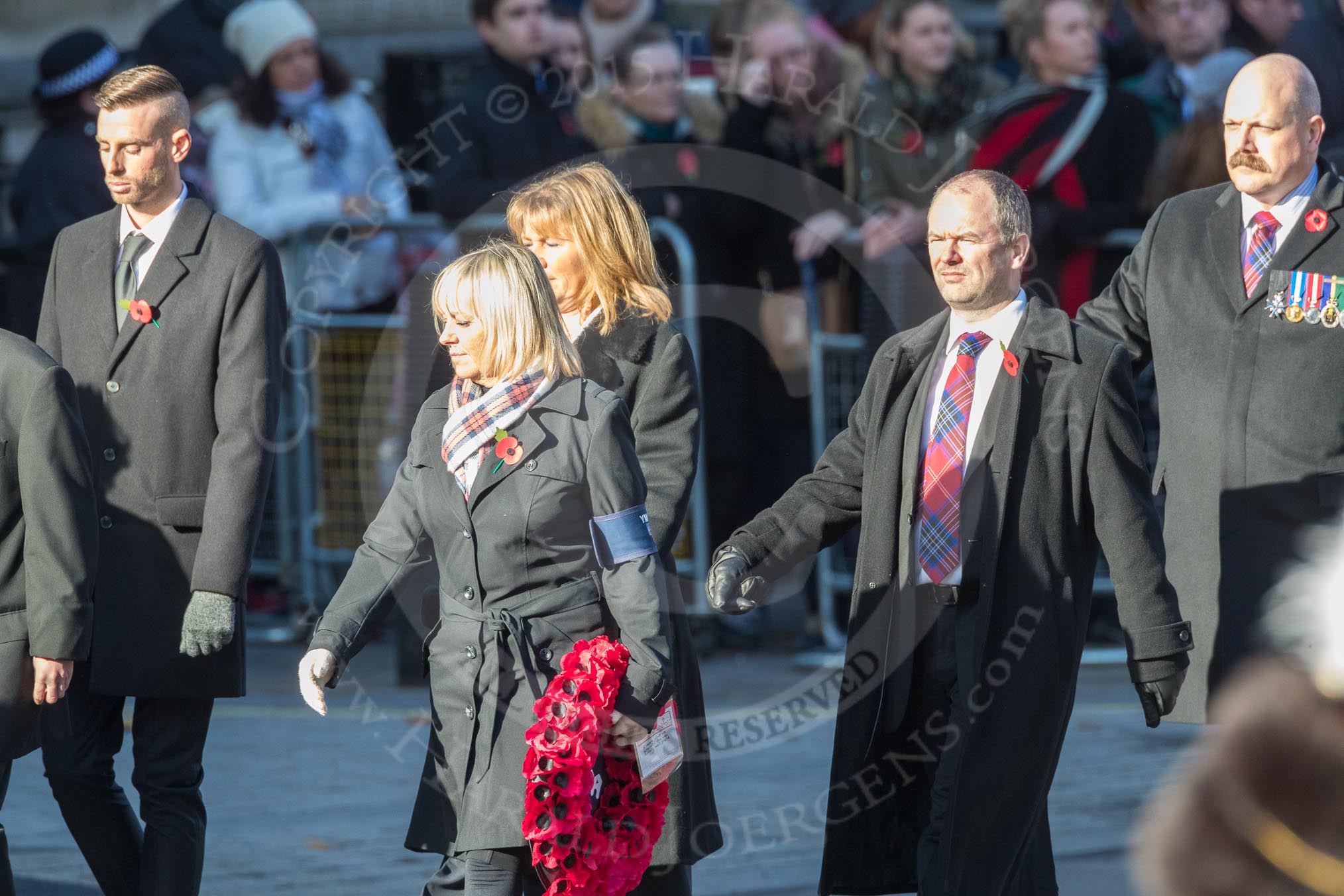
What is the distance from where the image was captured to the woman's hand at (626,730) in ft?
13.1

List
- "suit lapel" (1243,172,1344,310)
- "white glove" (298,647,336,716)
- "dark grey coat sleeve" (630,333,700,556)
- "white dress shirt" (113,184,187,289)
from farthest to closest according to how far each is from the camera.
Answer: "suit lapel" (1243,172,1344,310)
"white dress shirt" (113,184,187,289)
"dark grey coat sleeve" (630,333,700,556)
"white glove" (298,647,336,716)

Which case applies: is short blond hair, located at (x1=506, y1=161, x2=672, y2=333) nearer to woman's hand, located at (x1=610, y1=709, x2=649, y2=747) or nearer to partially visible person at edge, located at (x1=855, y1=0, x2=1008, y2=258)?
woman's hand, located at (x1=610, y1=709, x2=649, y2=747)

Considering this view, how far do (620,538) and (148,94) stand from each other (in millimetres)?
1795

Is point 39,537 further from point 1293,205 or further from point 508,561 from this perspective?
point 1293,205

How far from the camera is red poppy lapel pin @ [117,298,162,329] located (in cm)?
496

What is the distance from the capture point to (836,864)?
4684 mm

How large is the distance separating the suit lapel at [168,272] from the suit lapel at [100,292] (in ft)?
0.09

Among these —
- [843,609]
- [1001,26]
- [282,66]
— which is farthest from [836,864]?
[1001,26]

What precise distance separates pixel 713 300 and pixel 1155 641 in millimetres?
4626

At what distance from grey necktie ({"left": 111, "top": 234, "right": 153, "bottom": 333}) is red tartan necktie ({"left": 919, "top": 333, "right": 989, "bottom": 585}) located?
6.74 feet

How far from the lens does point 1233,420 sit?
5.14 meters

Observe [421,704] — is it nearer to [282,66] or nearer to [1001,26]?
[282,66]

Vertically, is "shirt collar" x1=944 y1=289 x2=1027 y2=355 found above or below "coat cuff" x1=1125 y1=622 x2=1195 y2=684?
above

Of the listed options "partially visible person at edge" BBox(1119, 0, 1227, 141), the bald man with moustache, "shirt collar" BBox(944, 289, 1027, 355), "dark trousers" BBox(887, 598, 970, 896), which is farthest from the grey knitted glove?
"partially visible person at edge" BBox(1119, 0, 1227, 141)
